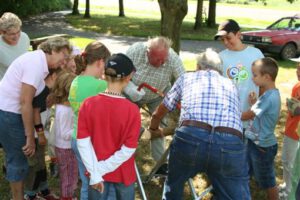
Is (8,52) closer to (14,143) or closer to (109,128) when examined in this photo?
(14,143)

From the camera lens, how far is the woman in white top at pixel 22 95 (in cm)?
334

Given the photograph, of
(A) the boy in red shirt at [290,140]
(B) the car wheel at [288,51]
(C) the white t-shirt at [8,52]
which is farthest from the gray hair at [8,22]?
(B) the car wheel at [288,51]

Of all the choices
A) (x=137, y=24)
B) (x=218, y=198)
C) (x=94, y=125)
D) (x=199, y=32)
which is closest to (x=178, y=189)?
(x=218, y=198)

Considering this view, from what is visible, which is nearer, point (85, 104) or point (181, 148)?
point (85, 104)

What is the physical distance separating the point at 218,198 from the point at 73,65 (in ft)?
6.65

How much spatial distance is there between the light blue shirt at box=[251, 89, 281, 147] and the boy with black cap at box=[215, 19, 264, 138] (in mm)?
291

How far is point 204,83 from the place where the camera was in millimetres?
3023

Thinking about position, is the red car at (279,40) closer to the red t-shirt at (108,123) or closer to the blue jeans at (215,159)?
the blue jeans at (215,159)

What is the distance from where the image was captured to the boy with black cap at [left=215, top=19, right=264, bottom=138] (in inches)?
164

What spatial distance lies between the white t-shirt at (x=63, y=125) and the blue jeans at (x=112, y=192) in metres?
0.94

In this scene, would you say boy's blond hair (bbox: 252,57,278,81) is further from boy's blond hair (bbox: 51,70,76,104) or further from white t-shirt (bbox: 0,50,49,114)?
white t-shirt (bbox: 0,50,49,114)

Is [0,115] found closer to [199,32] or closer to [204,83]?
[204,83]

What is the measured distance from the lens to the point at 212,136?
2877 mm

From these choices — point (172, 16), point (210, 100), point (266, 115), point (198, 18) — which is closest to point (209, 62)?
point (210, 100)
